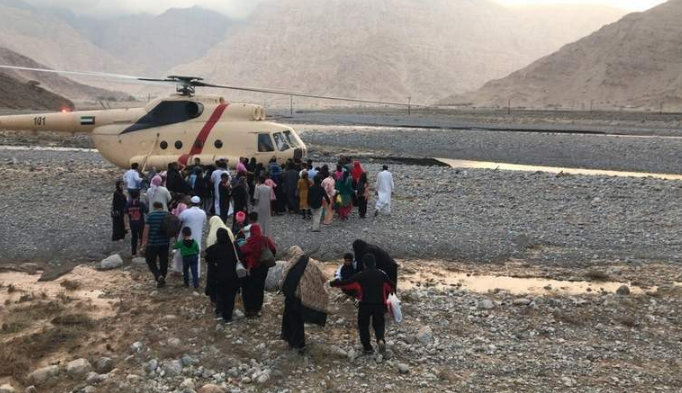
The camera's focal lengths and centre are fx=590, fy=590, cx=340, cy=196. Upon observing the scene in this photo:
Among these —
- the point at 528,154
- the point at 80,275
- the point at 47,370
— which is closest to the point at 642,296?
the point at 47,370

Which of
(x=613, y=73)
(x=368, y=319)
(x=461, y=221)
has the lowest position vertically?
(x=368, y=319)

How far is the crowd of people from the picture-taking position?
288 inches

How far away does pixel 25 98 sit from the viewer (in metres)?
65.8

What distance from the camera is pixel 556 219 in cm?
1438

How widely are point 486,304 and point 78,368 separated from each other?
225 inches

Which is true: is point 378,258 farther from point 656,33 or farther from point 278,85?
point 278,85

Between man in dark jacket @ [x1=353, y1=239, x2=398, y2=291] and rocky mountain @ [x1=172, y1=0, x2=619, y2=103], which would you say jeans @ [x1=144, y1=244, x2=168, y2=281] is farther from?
rocky mountain @ [x1=172, y1=0, x2=619, y2=103]

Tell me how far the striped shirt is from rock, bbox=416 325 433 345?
4.18 m

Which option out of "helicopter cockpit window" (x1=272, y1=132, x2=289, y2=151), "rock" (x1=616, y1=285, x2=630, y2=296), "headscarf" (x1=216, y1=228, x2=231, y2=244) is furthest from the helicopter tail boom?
"rock" (x1=616, y1=285, x2=630, y2=296)

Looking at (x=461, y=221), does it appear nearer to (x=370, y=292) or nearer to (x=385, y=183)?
(x=385, y=183)

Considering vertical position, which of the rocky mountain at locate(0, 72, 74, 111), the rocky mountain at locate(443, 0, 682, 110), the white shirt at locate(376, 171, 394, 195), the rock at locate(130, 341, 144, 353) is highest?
the rocky mountain at locate(443, 0, 682, 110)

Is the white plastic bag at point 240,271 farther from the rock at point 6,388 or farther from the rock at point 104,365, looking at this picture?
the rock at point 6,388

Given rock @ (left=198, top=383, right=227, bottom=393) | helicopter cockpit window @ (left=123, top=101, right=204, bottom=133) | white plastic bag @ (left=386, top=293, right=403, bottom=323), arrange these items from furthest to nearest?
helicopter cockpit window @ (left=123, top=101, right=204, bottom=133)
white plastic bag @ (left=386, top=293, right=403, bottom=323)
rock @ (left=198, top=383, right=227, bottom=393)

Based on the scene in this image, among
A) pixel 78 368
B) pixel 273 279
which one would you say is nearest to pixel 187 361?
pixel 78 368
